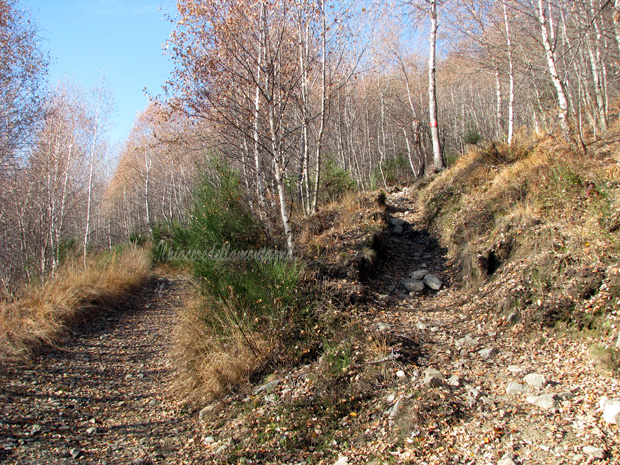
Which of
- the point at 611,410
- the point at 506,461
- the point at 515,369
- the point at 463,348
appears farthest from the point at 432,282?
the point at 506,461

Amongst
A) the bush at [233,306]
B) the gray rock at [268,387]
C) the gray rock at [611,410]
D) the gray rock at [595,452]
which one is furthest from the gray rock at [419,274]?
the gray rock at [595,452]

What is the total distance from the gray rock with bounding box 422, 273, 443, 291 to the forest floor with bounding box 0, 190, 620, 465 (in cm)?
11

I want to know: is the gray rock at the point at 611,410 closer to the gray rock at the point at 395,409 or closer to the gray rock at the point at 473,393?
the gray rock at the point at 473,393

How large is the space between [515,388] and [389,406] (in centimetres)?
96

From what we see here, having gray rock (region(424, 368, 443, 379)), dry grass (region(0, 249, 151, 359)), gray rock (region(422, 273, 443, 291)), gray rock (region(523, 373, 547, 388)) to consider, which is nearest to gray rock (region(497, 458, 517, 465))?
gray rock (region(523, 373, 547, 388))

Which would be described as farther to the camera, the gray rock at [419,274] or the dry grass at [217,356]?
the gray rock at [419,274]

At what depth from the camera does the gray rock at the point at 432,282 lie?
5.66 m

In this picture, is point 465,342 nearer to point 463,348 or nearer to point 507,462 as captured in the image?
point 463,348

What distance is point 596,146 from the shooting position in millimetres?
6531

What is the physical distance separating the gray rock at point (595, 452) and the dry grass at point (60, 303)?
19.7 feet

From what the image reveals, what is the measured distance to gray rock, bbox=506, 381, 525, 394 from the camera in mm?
3033

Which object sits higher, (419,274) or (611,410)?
(419,274)

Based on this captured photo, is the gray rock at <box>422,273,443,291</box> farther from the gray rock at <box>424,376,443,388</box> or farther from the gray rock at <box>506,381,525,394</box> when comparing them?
the gray rock at <box>506,381,525,394</box>

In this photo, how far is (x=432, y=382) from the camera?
3285 millimetres
